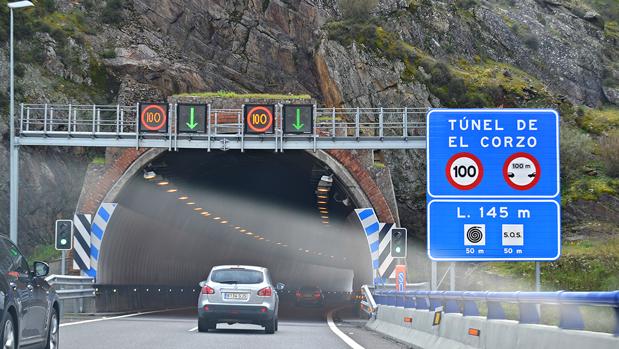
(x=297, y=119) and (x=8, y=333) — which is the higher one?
(x=297, y=119)

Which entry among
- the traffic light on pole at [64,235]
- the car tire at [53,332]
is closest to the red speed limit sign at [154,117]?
the traffic light on pole at [64,235]

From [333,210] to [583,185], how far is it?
21.8 metres

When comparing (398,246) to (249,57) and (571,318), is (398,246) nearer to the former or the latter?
(571,318)

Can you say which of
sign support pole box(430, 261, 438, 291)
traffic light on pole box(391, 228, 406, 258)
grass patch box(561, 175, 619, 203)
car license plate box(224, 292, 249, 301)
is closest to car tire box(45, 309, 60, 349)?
car license plate box(224, 292, 249, 301)

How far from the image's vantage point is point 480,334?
13727 mm

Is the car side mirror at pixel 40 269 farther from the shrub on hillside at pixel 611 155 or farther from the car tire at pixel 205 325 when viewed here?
the shrub on hillside at pixel 611 155

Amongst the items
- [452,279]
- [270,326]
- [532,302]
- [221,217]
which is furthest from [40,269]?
[221,217]

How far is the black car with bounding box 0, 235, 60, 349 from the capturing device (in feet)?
40.8

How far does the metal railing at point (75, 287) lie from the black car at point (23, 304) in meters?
14.7

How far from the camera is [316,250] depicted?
7331 cm

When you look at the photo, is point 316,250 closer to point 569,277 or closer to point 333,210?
point 333,210

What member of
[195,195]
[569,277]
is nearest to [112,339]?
[569,277]

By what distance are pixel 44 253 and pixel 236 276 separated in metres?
27.3

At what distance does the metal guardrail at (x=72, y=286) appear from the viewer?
3009cm
